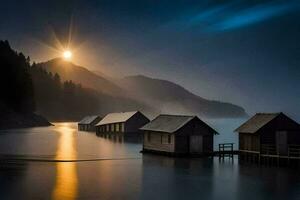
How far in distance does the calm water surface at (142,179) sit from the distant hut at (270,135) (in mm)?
4033

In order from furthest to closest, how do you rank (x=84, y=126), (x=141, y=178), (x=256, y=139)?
(x=84, y=126) < (x=256, y=139) < (x=141, y=178)

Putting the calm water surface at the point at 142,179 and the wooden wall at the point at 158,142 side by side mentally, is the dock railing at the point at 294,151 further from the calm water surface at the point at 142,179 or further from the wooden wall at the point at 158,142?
the wooden wall at the point at 158,142

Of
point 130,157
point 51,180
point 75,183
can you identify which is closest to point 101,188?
point 75,183

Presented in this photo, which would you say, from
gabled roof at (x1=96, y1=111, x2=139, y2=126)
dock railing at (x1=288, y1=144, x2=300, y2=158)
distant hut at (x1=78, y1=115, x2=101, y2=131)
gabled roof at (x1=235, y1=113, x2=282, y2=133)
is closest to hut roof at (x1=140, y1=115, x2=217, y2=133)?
gabled roof at (x1=235, y1=113, x2=282, y2=133)

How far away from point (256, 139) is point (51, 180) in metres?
31.5

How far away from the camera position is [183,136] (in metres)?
69.4

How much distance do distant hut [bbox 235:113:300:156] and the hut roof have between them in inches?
240

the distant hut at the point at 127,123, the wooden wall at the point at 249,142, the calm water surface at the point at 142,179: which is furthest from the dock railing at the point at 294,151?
the distant hut at the point at 127,123

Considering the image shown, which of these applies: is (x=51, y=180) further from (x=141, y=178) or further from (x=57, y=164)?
(x=57, y=164)

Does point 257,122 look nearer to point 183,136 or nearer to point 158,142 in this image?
point 183,136

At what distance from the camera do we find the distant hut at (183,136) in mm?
69250

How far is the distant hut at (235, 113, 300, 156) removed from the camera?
215ft

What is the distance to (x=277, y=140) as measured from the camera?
66562 mm

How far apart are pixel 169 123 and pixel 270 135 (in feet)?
48.5
